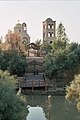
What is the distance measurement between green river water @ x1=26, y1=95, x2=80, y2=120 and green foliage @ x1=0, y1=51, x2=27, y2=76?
4308mm

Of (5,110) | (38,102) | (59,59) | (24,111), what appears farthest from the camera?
(59,59)

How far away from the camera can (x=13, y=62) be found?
32406 millimetres

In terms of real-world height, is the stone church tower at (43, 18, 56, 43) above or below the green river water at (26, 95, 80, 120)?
above

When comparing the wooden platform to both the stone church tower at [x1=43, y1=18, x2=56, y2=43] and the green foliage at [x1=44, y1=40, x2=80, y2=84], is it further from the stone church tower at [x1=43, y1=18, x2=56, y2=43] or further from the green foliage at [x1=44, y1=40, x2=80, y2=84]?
the stone church tower at [x1=43, y1=18, x2=56, y2=43]

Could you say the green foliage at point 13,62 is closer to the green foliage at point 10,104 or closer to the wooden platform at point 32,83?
the wooden platform at point 32,83

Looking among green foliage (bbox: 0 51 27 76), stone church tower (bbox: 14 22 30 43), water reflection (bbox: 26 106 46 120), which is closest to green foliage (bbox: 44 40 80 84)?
green foliage (bbox: 0 51 27 76)

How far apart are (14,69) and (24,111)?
57.9ft

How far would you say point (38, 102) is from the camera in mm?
26422

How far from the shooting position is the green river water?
20.5 meters

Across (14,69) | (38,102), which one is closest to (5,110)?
(38,102)

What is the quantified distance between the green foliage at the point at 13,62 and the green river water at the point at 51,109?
4.31 m

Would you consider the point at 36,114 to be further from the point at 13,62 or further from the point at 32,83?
the point at 13,62

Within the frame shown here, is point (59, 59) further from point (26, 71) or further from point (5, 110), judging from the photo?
point (5, 110)

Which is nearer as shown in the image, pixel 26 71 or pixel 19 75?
pixel 19 75
